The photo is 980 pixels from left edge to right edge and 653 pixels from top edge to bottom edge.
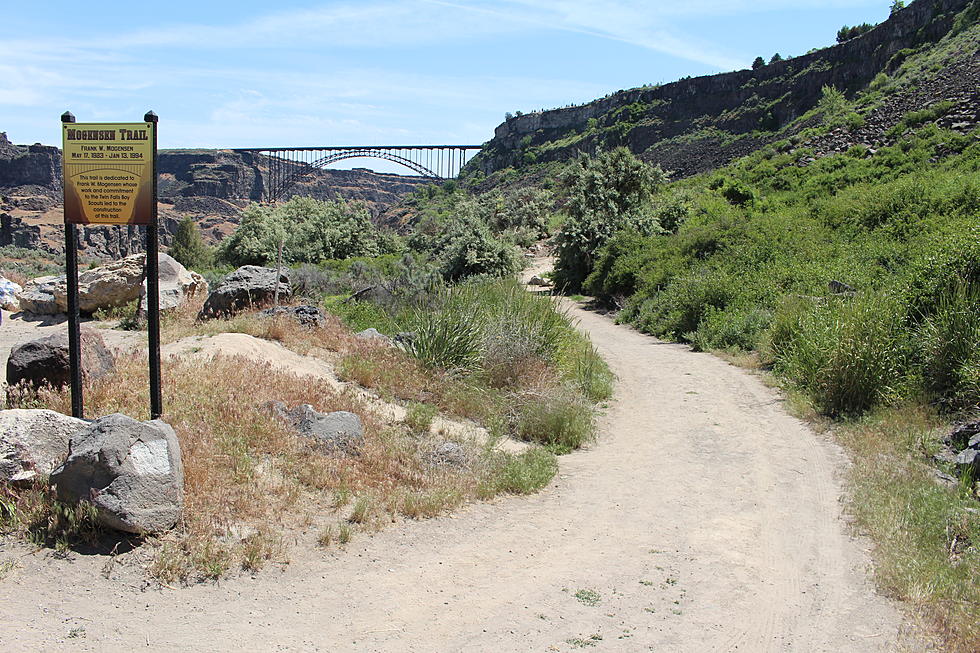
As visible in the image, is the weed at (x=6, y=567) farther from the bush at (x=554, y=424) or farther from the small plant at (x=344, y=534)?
the bush at (x=554, y=424)

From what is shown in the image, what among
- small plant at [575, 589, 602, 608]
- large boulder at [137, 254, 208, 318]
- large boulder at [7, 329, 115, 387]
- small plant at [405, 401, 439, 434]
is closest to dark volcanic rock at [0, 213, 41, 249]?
large boulder at [137, 254, 208, 318]

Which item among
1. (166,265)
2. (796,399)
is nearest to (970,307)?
(796,399)

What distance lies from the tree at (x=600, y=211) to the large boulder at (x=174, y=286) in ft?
41.0

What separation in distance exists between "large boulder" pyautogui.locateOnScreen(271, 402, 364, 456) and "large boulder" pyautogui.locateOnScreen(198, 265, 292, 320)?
593cm

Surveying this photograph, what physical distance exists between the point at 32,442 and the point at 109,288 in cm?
961

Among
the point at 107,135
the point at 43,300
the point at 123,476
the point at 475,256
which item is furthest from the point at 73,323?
the point at 475,256

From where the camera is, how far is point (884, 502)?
645 cm

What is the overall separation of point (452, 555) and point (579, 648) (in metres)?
1.49

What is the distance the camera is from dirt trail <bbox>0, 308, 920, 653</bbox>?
425 centimetres

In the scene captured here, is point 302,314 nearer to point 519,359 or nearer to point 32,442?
point 519,359

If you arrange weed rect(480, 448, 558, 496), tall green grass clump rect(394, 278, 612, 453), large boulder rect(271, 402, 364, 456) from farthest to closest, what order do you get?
tall green grass clump rect(394, 278, 612, 453) < large boulder rect(271, 402, 364, 456) < weed rect(480, 448, 558, 496)

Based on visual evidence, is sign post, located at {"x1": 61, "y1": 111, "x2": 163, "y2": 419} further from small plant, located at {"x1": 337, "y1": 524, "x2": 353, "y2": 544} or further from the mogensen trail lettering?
small plant, located at {"x1": 337, "y1": 524, "x2": 353, "y2": 544}

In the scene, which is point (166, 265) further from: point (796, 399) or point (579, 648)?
point (579, 648)

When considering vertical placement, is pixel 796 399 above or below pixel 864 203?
below
